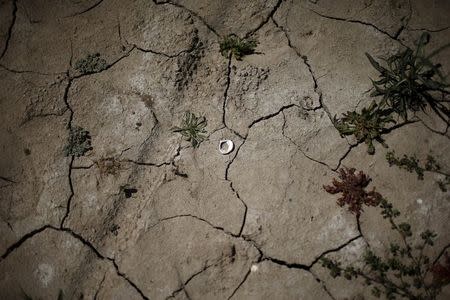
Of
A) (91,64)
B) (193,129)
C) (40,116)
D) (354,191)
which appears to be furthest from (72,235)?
(354,191)

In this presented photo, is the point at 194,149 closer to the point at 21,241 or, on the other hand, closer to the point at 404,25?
the point at 21,241

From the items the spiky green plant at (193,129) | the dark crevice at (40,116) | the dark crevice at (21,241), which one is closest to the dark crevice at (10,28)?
the dark crevice at (40,116)

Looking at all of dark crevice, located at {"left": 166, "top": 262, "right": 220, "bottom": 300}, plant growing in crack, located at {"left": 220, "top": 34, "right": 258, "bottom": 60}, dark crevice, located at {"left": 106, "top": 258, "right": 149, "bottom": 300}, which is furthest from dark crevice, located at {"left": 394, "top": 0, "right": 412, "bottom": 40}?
dark crevice, located at {"left": 106, "top": 258, "right": 149, "bottom": 300}

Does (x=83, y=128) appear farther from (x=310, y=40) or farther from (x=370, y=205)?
(x=370, y=205)

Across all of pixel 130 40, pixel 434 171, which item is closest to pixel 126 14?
pixel 130 40

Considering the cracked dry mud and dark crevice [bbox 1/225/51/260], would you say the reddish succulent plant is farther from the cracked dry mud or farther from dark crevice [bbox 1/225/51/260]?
dark crevice [bbox 1/225/51/260]
